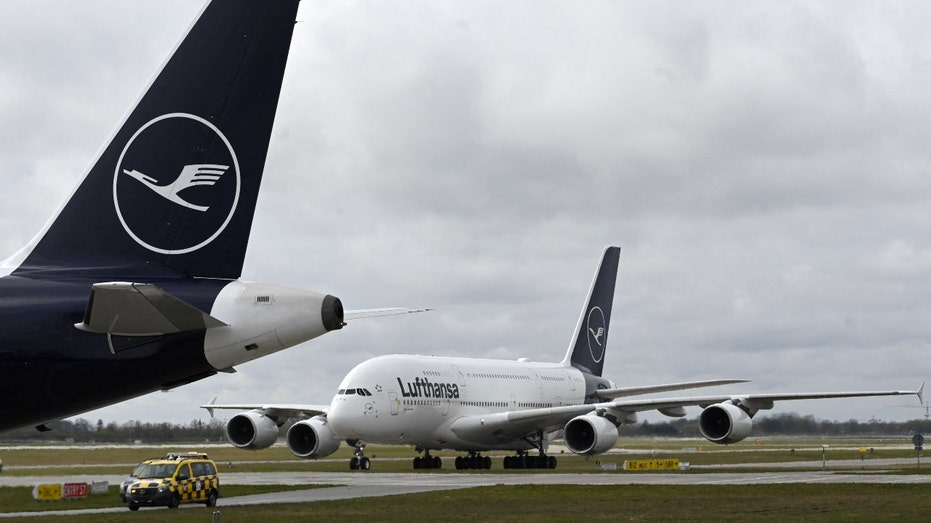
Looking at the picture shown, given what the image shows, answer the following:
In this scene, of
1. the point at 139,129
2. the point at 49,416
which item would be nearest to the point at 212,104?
the point at 139,129

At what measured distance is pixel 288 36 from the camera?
1148cm

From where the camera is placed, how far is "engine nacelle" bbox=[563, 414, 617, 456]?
1702 inches

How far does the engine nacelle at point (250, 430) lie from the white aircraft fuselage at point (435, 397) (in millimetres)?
4441

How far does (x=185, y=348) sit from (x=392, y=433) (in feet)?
106

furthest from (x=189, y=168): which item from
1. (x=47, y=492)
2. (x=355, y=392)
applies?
(x=355, y=392)

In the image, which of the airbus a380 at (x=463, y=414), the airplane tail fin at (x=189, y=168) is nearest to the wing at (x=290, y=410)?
the airbus a380 at (x=463, y=414)

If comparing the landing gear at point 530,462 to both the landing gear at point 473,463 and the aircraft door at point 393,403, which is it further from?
the aircraft door at point 393,403

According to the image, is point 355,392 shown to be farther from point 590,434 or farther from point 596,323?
point 596,323

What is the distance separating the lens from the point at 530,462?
48.8 m

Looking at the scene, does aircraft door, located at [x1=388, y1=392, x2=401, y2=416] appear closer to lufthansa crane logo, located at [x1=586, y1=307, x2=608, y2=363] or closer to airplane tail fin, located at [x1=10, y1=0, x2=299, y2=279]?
lufthansa crane logo, located at [x1=586, y1=307, x2=608, y2=363]

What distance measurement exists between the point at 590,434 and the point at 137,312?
114 ft

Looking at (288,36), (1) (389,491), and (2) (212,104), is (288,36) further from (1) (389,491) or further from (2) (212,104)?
(1) (389,491)

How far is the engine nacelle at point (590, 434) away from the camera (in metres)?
43.2

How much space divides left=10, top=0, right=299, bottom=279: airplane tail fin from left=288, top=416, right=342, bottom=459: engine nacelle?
108 feet
